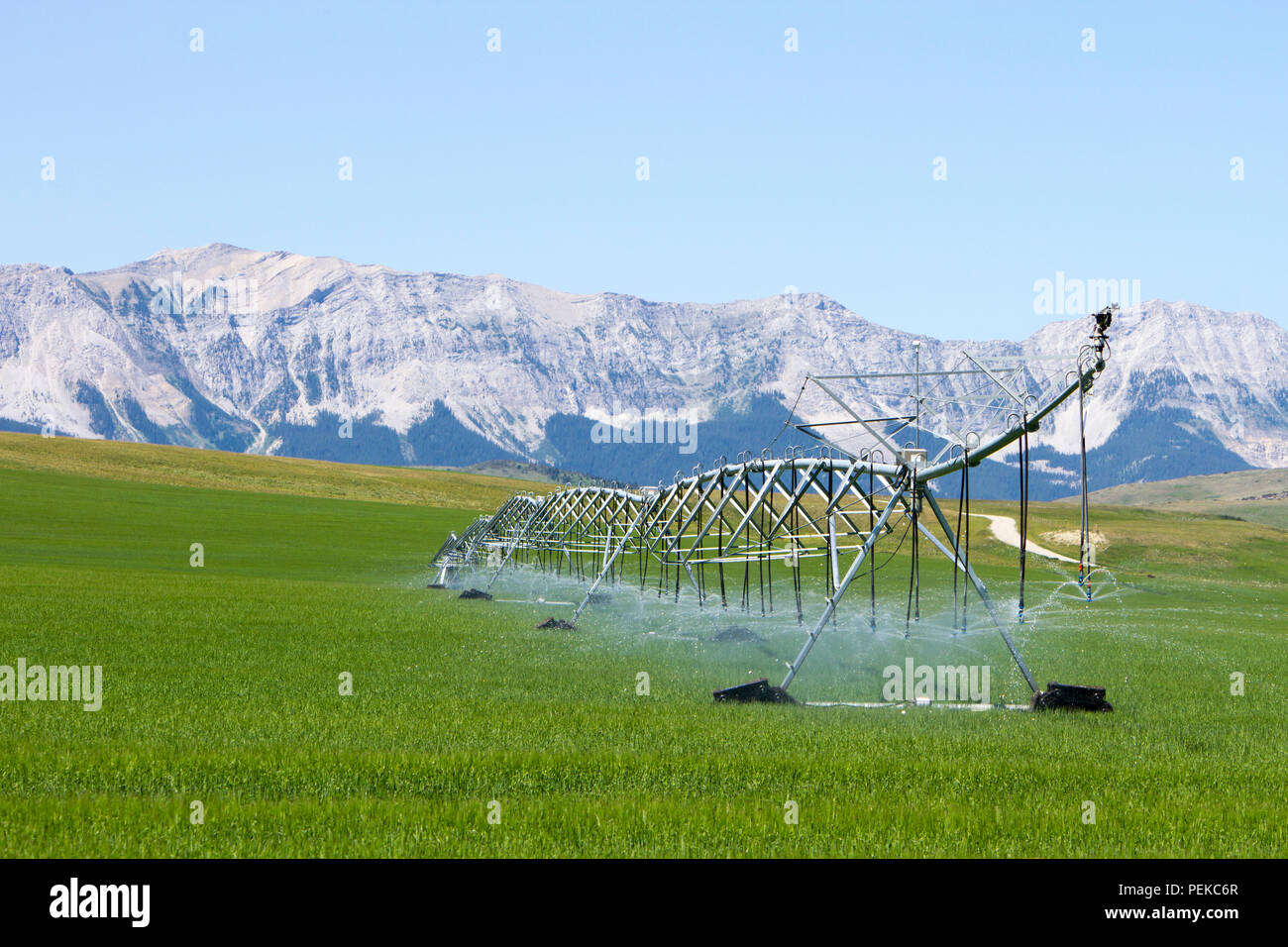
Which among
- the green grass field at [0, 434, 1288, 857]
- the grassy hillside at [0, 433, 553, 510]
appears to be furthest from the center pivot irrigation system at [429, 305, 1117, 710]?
the grassy hillside at [0, 433, 553, 510]

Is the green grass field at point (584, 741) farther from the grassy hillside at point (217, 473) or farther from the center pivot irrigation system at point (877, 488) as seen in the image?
the grassy hillside at point (217, 473)

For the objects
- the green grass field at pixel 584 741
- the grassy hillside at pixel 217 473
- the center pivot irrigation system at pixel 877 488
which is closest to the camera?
the green grass field at pixel 584 741

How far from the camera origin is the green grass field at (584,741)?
1284 centimetres

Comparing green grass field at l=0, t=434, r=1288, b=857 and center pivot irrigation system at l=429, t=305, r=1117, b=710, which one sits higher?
center pivot irrigation system at l=429, t=305, r=1117, b=710

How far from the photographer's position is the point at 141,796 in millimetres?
14539

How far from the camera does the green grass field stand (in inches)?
506

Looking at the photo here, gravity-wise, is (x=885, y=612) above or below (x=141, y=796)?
below

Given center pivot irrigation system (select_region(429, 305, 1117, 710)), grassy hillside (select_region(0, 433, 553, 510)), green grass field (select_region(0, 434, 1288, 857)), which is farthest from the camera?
grassy hillside (select_region(0, 433, 553, 510))

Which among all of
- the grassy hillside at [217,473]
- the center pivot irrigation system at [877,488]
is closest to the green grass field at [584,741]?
the center pivot irrigation system at [877,488]

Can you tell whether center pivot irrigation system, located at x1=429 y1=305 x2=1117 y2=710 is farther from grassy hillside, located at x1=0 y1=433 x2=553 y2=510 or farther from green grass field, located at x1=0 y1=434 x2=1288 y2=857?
grassy hillside, located at x1=0 y1=433 x2=553 y2=510

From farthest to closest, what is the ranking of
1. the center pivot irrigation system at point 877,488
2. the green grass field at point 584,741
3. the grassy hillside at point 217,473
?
the grassy hillside at point 217,473 → the center pivot irrigation system at point 877,488 → the green grass field at point 584,741
